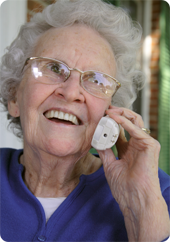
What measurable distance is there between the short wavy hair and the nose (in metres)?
0.42

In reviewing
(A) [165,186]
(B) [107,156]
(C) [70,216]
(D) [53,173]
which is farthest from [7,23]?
(A) [165,186]

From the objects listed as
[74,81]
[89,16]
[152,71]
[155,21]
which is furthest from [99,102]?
[155,21]

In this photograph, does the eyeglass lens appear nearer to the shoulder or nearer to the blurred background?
the shoulder

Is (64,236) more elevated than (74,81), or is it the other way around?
(74,81)

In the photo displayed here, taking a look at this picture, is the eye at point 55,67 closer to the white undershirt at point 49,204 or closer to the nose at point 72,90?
the nose at point 72,90

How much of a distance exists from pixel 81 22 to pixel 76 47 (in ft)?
0.87

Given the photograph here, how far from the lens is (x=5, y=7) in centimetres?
259

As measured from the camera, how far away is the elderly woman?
4.16ft

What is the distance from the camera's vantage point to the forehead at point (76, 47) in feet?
4.73

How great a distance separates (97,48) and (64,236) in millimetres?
1188

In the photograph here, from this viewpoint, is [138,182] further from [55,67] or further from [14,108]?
[14,108]

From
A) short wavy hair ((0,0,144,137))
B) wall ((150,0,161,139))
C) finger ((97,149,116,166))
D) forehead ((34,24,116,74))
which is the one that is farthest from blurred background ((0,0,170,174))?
finger ((97,149,116,166))

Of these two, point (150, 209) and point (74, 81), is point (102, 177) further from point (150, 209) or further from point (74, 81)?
point (74, 81)

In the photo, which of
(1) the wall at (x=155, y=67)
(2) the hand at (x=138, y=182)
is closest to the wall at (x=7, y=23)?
(2) the hand at (x=138, y=182)
